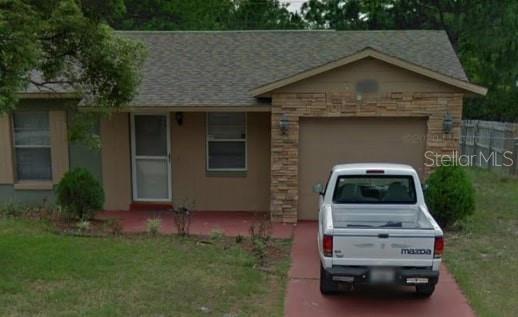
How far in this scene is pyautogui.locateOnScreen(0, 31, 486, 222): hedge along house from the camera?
9625 millimetres

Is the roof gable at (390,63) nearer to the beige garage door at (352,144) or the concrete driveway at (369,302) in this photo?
the beige garage door at (352,144)

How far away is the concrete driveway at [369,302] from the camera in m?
5.67

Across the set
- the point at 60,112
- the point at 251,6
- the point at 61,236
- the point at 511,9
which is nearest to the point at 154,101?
the point at 60,112

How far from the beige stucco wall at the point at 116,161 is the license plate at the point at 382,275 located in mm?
7144

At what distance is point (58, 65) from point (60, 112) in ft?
10.2

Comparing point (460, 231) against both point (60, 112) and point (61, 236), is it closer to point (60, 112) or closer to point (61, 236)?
point (61, 236)

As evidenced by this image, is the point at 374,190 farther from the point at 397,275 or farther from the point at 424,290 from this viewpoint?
the point at 397,275

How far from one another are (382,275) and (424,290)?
89 cm

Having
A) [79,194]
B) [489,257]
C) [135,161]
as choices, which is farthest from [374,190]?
[135,161]

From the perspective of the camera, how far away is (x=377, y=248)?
5.45m

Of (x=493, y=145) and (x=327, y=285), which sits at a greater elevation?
(x=493, y=145)

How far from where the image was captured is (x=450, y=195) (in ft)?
29.6

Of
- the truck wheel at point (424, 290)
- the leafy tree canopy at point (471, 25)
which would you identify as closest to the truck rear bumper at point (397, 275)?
the truck wheel at point (424, 290)

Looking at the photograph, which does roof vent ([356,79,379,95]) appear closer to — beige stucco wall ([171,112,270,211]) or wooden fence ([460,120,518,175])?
beige stucco wall ([171,112,270,211])
